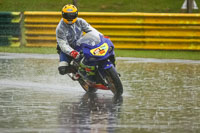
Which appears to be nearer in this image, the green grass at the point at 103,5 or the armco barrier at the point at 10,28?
the armco barrier at the point at 10,28

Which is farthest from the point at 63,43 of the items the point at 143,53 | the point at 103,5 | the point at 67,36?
the point at 103,5

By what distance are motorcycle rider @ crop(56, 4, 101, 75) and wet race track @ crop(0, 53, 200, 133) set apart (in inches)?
21.1

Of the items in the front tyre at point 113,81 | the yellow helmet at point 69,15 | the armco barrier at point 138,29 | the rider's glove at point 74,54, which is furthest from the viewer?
the armco barrier at point 138,29

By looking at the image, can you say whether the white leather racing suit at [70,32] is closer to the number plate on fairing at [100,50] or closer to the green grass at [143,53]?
the number plate on fairing at [100,50]

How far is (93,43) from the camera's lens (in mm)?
12102

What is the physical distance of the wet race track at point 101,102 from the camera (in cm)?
873

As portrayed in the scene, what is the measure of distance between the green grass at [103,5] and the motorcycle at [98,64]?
19808 mm

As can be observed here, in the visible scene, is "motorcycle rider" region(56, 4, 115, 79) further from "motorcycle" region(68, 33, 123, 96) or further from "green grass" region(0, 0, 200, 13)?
"green grass" region(0, 0, 200, 13)

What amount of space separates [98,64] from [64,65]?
1.01 m

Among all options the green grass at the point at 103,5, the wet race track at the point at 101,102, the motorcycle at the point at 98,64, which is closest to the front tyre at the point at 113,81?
the motorcycle at the point at 98,64

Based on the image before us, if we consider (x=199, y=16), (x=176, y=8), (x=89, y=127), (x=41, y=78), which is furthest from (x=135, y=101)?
(x=176, y=8)

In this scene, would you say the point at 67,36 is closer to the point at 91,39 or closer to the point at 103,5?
the point at 91,39

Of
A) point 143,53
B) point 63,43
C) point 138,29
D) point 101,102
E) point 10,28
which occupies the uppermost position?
point 63,43

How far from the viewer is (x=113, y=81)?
11883 millimetres
